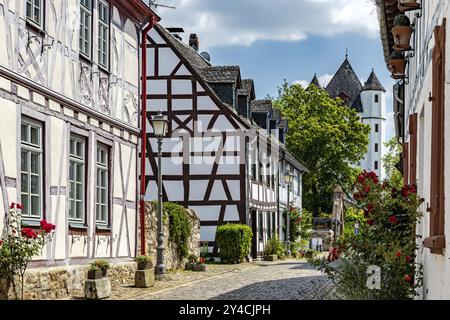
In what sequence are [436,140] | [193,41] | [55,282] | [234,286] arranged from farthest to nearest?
[193,41] → [234,286] → [55,282] → [436,140]

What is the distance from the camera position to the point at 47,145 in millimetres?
12898

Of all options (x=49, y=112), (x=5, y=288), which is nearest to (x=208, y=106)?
(x=49, y=112)

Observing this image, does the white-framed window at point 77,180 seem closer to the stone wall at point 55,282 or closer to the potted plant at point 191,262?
the stone wall at point 55,282

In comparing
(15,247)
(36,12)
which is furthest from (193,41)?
(15,247)

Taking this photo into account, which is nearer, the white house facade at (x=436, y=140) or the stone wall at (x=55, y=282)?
the white house facade at (x=436, y=140)

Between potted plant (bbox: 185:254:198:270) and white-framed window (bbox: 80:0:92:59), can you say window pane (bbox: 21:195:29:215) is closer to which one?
white-framed window (bbox: 80:0:92:59)

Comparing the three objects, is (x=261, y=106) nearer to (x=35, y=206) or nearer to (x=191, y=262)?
(x=191, y=262)

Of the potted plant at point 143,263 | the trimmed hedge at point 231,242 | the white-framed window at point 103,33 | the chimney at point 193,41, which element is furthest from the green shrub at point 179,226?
the chimney at point 193,41

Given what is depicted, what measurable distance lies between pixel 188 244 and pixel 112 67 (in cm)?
903

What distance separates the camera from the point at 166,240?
2216cm

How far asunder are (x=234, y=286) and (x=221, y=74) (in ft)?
49.3

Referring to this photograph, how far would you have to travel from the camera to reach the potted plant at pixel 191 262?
23.1 meters

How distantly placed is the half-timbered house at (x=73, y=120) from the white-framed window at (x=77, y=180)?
0.02 meters

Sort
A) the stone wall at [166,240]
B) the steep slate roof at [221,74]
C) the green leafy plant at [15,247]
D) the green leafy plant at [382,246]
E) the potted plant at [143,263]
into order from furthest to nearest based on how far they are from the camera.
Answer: the steep slate roof at [221,74], the stone wall at [166,240], the potted plant at [143,263], the green leafy plant at [15,247], the green leafy plant at [382,246]
